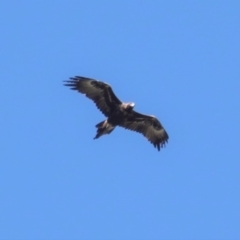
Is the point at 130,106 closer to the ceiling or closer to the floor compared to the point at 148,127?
closer to the floor

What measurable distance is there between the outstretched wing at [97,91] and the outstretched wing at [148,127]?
1088mm

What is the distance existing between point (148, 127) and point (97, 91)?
2.66 m

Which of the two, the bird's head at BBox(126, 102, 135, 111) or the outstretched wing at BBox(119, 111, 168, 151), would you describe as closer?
the bird's head at BBox(126, 102, 135, 111)

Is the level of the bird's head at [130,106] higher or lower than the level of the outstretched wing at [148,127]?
lower

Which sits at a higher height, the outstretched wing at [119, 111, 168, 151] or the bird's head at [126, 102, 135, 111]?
the outstretched wing at [119, 111, 168, 151]

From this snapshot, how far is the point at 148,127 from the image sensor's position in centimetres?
4647

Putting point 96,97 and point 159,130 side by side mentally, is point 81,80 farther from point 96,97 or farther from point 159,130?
point 159,130

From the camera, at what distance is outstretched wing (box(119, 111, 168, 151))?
151ft

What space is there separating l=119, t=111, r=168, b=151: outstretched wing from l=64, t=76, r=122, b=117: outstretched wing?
42.8 inches

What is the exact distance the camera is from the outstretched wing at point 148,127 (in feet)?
151

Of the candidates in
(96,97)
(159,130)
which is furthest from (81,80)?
(159,130)

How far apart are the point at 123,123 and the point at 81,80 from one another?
223cm

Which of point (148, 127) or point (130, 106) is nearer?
point (130, 106)

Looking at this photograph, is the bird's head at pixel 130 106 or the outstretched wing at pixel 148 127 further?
the outstretched wing at pixel 148 127
